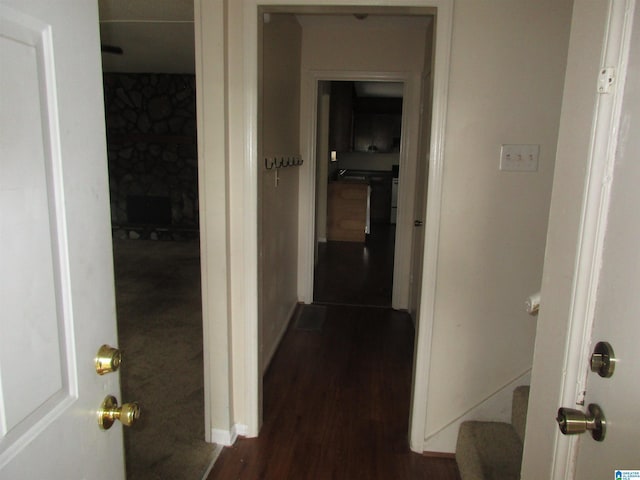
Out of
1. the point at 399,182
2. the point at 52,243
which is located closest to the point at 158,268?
the point at 399,182

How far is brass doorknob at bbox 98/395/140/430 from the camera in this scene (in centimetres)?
87

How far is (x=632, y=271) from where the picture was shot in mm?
828

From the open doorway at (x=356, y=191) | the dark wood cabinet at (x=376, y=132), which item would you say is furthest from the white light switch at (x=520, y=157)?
the dark wood cabinet at (x=376, y=132)

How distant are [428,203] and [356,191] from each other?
4825mm

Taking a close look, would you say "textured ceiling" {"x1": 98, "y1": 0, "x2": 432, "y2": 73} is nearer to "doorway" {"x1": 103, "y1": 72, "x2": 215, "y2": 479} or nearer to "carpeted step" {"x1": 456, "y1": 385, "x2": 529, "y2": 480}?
"doorway" {"x1": 103, "y1": 72, "x2": 215, "y2": 479}

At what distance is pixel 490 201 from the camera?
6.77ft

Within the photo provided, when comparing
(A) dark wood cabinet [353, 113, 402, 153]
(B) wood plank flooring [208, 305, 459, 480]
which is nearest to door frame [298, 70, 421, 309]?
(B) wood plank flooring [208, 305, 459, 480]

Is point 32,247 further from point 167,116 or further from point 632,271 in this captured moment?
point 167,116

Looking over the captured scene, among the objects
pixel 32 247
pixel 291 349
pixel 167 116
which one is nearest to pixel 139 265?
pixel 167 116

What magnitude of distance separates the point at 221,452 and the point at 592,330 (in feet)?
6.09

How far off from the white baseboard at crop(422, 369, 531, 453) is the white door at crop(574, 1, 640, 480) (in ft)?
4.39

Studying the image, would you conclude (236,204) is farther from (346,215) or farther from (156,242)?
(156,242)

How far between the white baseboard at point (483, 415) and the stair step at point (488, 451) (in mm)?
34

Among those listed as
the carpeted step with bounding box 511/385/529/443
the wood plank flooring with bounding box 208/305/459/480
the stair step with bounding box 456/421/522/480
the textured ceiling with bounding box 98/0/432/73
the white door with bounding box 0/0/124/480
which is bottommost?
the wood plank flooring with bounding box 208/305/459/480
